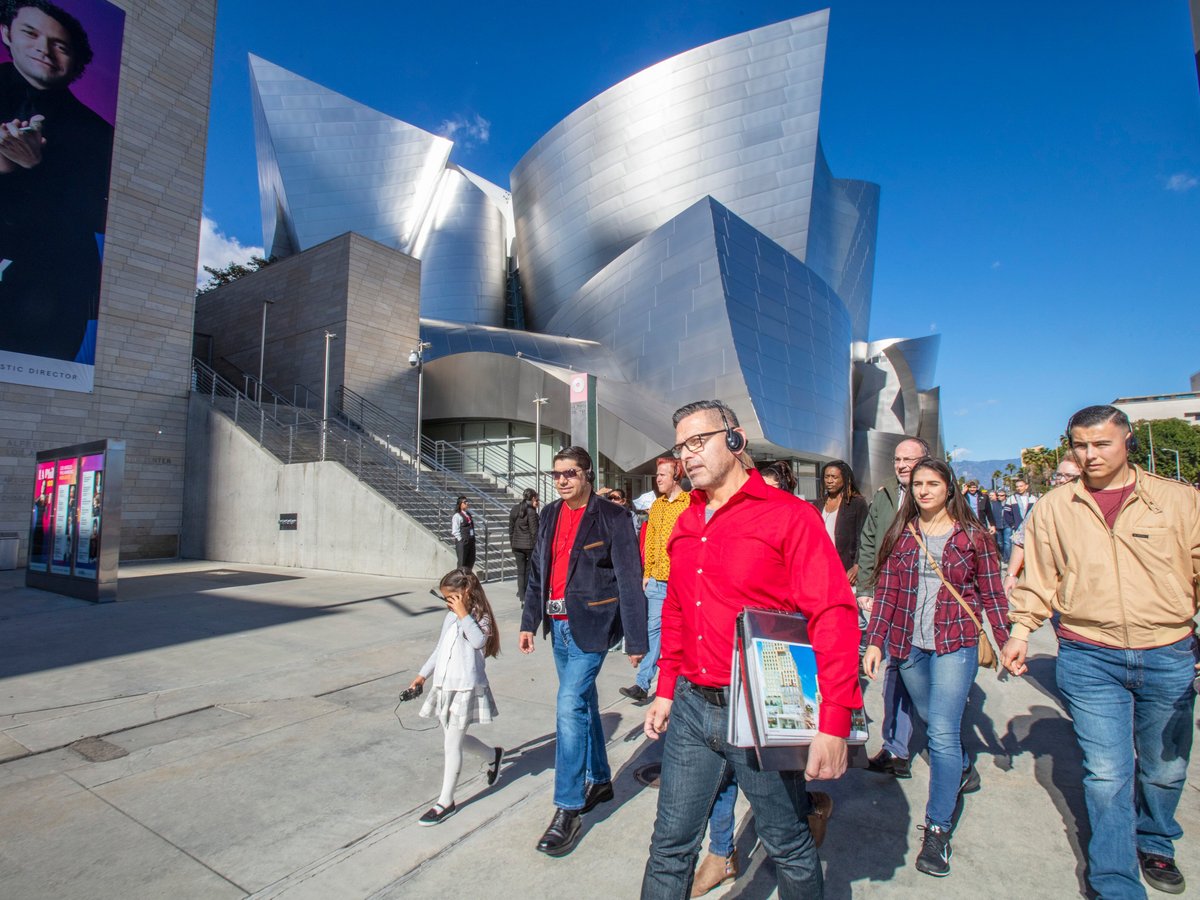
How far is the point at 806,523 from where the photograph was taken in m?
1.84

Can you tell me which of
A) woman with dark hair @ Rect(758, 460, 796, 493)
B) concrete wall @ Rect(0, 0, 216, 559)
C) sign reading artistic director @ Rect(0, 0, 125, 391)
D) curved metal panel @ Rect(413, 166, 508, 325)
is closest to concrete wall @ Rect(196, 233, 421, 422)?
concrete wall @ Rect(0, 0, 216, 559)

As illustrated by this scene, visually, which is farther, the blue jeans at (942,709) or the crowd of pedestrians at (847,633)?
the blue jeans at (942,709)

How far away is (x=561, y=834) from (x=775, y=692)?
142cm

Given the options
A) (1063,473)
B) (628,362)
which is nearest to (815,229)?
(628,362)

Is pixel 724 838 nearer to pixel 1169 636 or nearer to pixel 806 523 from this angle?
pixel 806 523

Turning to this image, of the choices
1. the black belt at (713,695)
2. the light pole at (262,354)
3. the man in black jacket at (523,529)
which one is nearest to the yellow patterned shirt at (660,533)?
the black belt at (713,695)

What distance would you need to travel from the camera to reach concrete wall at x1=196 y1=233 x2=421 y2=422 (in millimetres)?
20688

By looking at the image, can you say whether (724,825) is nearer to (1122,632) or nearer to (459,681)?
(459,681)

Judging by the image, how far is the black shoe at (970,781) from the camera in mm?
3201

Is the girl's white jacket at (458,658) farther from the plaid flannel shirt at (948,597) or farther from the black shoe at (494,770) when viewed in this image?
the plaid flannel shirt at (948,597)

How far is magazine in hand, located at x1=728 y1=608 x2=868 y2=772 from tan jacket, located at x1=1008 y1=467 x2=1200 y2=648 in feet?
4.14

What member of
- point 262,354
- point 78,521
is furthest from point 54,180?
point 78,521

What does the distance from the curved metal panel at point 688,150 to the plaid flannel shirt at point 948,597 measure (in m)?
26.4

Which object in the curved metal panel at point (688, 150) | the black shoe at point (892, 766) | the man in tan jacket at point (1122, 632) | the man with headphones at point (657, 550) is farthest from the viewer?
the curved metal panel at point (688, 150)
